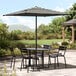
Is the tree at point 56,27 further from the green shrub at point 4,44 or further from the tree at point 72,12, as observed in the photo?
the green shrub at point 4,44

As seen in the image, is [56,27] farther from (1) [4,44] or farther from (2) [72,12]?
(1) [4,44]

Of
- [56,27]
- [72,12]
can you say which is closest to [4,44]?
[72,12]

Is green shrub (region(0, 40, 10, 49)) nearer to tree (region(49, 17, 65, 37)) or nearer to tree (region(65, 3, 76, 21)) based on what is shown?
tree (region(65, 3, 76, 21))

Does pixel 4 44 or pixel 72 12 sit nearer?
pixel 4 44

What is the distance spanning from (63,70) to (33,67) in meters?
1.24

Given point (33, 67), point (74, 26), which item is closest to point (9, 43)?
point (33, 67)

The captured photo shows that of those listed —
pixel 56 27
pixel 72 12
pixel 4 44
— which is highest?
pixel 72 12

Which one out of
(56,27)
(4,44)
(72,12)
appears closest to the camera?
(4,44)

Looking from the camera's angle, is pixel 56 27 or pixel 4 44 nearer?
pixel 4 44

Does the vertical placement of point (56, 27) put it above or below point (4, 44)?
below

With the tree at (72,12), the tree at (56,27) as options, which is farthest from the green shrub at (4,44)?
the tree at (56,27)

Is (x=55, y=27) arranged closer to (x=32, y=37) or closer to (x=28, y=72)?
(x=32, y=37)

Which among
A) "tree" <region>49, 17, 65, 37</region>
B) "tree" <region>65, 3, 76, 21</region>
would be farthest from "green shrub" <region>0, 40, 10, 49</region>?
"tree" <region>49, 17, 65, 37</region>

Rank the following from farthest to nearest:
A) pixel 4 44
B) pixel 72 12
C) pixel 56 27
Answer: pixel 56 27
pixel 72 12
pixel 4 44
